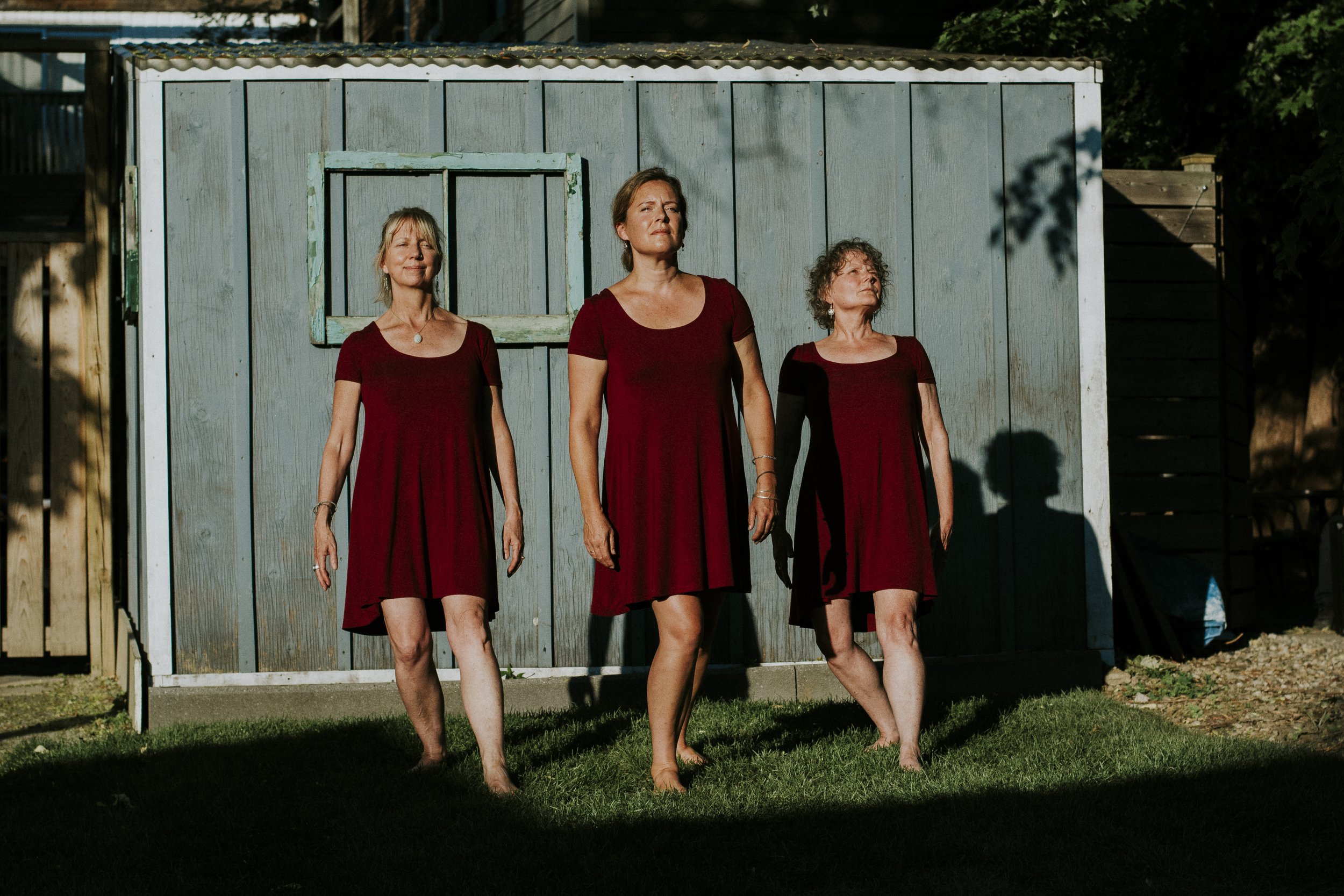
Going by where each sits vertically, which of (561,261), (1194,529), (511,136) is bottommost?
(1194,529)

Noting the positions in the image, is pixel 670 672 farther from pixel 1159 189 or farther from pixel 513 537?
pixel 1159 189

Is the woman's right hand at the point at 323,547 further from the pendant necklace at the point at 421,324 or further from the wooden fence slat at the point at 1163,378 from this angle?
the wooden fence slat at the point at 1163,378

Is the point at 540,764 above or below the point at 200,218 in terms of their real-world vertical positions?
below

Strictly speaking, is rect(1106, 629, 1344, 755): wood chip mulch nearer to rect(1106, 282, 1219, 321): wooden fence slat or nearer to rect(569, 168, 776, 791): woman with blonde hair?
rect(1106, 282, 1219, 321): wooden fence slat

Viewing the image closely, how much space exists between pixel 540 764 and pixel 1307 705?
364 centimetres

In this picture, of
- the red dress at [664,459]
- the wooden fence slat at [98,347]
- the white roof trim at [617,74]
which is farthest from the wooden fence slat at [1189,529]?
the wooden fence slat at [98,347]

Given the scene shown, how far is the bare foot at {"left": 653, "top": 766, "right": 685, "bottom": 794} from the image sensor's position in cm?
436

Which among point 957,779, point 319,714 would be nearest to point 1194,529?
point 957,779

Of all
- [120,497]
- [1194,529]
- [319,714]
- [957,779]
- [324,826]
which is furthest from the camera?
[1194,529]

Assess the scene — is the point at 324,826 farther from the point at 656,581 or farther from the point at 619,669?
the point at 619,669

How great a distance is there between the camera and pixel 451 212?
640 cm

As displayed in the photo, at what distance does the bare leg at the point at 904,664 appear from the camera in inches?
185

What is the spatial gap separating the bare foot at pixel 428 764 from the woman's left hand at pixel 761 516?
134cm

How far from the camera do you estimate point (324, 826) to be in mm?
4199
